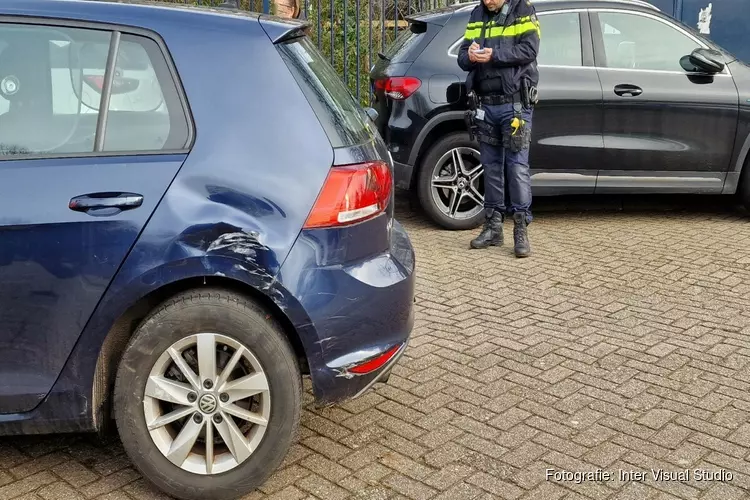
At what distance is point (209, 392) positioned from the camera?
320 centimetres

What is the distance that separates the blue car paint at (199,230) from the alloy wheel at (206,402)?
0.69 ft

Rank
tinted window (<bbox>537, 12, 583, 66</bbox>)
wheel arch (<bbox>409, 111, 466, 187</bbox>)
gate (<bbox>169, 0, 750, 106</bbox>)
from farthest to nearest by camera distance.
Result: gate (<bbox>169, 0, 750, 106</bbox>), tinted window (<bbox>537, 12, 583, 66</bbox>), wheel arch (<bbox>409, 111, 466, 187</bbox>)

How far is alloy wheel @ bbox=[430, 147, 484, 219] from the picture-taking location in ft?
24.0

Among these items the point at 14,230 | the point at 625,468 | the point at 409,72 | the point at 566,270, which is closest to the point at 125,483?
the point at 14,230

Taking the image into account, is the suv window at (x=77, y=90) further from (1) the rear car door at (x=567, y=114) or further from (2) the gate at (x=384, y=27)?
(2) the gate at (x=384, y=27)

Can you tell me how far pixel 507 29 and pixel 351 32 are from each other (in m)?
4.12

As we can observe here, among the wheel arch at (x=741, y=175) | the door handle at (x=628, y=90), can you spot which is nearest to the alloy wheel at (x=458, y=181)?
the door handle at (x=628, y=90)

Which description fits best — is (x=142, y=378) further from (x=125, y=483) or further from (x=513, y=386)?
(x=513, y=386)

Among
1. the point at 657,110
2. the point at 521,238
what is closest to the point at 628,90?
the point at 657,110

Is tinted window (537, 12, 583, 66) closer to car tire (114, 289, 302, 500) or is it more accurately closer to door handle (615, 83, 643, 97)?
door handle (615, 83, 643, 97)

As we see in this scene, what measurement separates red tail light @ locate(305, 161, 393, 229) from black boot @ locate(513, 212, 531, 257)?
3.28m

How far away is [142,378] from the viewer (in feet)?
10.5

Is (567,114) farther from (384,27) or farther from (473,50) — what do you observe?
(384,27)

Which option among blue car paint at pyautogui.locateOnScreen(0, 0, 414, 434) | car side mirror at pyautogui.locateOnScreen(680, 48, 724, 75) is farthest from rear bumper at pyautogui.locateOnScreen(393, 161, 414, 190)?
blue car paint at pyautogui.locateOnScreen(0, 0, 414, 434)
